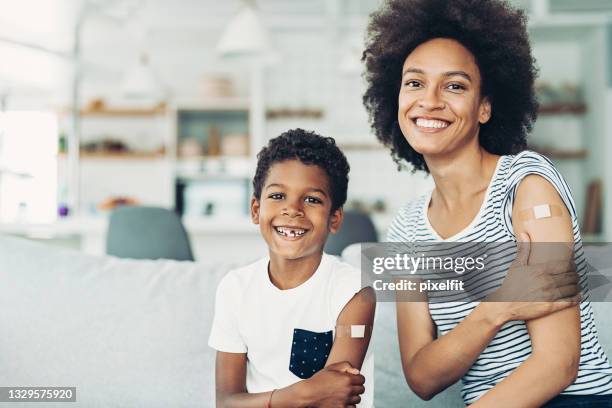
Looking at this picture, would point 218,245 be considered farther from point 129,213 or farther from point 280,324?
point 280,324

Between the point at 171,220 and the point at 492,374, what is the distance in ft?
5.74

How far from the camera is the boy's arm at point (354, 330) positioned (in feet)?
3.20

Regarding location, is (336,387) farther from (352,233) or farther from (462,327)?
(352,233)

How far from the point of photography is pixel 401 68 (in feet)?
4.12

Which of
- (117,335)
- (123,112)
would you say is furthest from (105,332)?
(123,112)

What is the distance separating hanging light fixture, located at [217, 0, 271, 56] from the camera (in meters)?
3.17

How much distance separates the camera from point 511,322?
1.02 meters

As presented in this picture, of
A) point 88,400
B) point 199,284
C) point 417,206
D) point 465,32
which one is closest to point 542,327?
point 417,206

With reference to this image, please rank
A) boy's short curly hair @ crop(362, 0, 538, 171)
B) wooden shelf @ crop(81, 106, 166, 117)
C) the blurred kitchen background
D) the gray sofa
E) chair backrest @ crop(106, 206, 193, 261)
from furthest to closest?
1. wooden shelf @ crop(81, 106, 166, 117)
2. the blurred kitchen background
3. chair backrest @ crop(106, 206, 193, 261)
4. the gray sofa
5. boy's short curly hair @ crop(362, 0, 538, 171)

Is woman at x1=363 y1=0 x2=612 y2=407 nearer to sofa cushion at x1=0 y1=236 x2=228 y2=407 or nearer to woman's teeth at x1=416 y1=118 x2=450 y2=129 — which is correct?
woman's teeth at x1=416 y1=118 x2=450 y2=129

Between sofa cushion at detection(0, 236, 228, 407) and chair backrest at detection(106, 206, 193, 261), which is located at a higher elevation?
chair backrest at detection(106, 206, 193, 261)

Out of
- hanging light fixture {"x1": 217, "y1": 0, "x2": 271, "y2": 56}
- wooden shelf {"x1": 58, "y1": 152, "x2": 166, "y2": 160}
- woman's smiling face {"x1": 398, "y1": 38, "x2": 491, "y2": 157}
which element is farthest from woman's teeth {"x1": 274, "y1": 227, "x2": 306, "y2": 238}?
wooden shelf {"x1": 58, "y1": 152, "x2": 166, "y2": 160}

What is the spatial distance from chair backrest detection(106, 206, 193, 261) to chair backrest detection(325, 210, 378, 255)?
708 mm

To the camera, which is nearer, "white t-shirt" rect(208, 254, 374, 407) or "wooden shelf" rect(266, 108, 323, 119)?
"white t-shirt" rect(208, 254, 374, 407)
